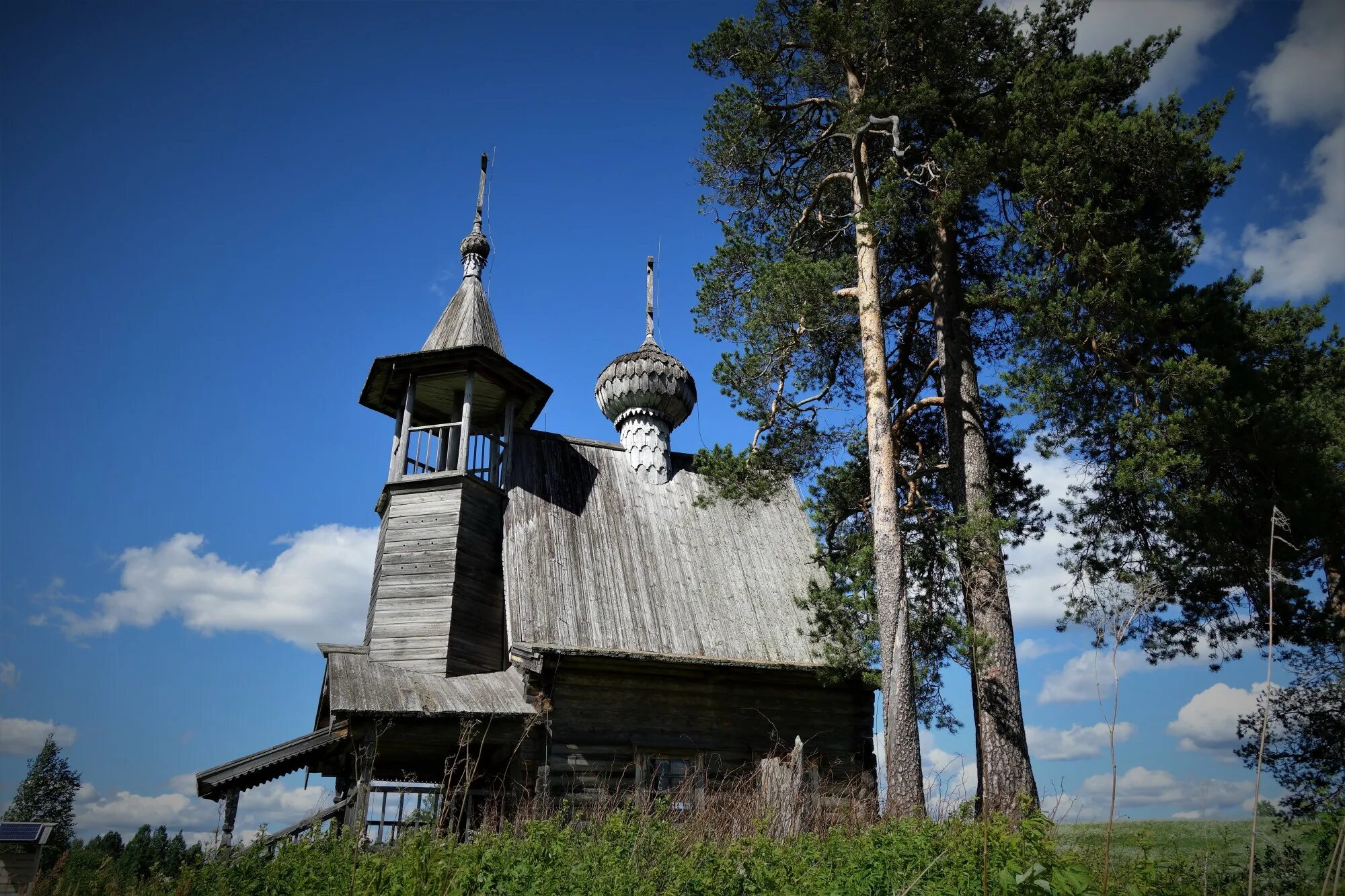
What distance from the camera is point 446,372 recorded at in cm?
1554

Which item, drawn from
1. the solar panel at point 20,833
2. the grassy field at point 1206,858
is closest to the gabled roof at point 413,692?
the solar panel at point 20,833

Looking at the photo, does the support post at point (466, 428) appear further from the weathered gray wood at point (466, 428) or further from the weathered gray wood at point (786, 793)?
the weathered gray wood at point (786, 793)

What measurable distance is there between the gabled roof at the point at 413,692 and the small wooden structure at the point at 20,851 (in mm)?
3175

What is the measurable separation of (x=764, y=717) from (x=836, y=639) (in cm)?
277

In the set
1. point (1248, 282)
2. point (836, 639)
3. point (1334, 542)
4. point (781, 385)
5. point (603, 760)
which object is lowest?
point (603, 760)

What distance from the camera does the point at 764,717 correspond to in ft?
44.5

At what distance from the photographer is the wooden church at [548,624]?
11.9 meters

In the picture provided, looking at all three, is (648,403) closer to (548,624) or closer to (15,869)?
(548,624)

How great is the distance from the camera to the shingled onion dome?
58.3 feet

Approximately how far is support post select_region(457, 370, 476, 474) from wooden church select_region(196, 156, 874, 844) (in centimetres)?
4

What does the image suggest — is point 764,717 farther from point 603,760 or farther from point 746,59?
point 746,59

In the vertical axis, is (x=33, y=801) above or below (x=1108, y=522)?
below

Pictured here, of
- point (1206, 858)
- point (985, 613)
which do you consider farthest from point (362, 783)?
point (1206, 858)

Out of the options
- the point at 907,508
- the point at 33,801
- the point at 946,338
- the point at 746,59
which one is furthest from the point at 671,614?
the point at 33,801
